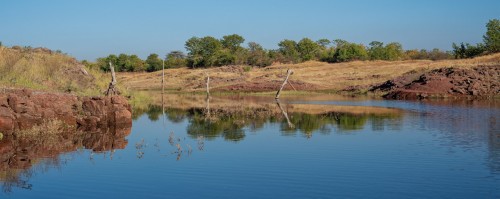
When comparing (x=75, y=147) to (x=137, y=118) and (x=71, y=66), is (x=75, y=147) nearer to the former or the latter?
(x=137, y=118)

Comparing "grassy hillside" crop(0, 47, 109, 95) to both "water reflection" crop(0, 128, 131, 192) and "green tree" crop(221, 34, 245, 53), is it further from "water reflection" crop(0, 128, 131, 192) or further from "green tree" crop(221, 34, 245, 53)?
"green tree" crop(221, 34, 245, 53)

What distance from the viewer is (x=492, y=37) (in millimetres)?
83688

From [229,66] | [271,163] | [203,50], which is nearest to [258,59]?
[229,66]

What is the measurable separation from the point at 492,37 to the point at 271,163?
7661cm

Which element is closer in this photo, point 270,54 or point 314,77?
point 314,77

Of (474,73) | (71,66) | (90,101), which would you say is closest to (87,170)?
(90,101)

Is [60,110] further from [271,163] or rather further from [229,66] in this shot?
[229,66]

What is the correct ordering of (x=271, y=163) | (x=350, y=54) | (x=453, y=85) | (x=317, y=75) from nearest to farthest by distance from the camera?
1. (x=271, y=163)
2. (x=453, y=85)
3. (x=317, y=75)
4. (x=350, y=54)

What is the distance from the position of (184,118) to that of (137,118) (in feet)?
8.89

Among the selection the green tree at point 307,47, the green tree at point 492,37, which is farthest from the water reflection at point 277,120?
the green tree at point 307,47

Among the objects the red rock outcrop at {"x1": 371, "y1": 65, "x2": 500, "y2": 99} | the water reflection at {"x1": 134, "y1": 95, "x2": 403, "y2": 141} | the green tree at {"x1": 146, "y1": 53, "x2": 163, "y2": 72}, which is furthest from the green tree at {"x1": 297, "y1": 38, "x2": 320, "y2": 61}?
the water reflection at {"x1": 134, "y1": 95, "x2": 403, "y2": 141}

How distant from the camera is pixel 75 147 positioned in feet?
63.9

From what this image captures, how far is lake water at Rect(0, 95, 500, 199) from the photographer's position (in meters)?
12.8

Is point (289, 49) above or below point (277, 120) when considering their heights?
above
